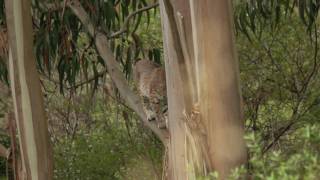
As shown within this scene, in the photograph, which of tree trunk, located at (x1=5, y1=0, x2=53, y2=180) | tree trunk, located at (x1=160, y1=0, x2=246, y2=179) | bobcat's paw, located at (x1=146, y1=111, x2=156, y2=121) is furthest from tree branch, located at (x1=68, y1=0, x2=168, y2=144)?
tree trunk, located at (x1=160, y1=0, x2=246, y2=179)

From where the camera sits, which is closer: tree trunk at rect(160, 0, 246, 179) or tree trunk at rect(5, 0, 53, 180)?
tree trunk at rect(160, 0, 246, 179)

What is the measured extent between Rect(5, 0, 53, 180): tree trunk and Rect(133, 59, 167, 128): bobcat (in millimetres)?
654

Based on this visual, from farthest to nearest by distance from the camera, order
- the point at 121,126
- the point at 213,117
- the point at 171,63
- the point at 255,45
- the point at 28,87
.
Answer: the point at 121,126 < the point at 255,45 < the point at 28,87 < the point at 171,63 < the point at 213,117

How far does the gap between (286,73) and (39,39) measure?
7.37 ft

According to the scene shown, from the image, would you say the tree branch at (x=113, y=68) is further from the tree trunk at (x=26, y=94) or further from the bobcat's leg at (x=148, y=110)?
the tree trunk at (x=26, y=94)

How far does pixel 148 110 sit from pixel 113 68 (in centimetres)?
52

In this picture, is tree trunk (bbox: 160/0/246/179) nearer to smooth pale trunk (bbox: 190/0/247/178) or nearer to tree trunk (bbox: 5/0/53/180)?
smooth pale trunk (bbox: 190/0/247/178)

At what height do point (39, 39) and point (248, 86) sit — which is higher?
point (39, 39)

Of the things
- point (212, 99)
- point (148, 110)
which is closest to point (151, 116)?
point (148, 110)

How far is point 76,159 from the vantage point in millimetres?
6496

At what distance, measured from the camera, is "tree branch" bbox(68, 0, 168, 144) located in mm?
3967

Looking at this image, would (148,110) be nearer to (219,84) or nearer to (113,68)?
(113,68)

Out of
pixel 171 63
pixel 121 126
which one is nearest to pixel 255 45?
pixel 121 126

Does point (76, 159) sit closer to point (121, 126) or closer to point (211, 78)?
point (121, 126)
